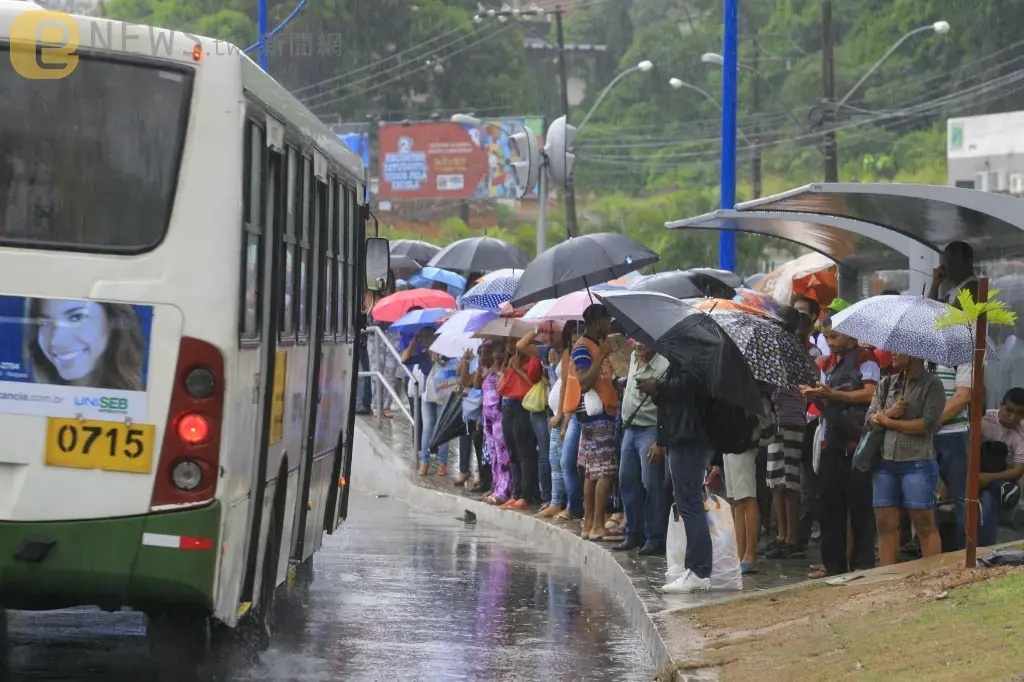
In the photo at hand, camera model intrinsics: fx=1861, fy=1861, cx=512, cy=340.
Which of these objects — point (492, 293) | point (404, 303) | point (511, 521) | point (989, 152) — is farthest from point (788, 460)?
point (989, 152)

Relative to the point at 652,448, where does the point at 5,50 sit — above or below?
above

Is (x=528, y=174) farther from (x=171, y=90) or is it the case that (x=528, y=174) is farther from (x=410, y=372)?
(x=171, y=90)

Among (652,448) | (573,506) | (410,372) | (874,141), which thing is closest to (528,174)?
(410,372)

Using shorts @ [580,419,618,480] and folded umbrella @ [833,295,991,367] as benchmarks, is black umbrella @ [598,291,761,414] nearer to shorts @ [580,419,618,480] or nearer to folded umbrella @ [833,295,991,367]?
folded umbrella @ [833,295,991,367]

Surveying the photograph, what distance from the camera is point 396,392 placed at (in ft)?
85.3

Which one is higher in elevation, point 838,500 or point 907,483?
point 907,483

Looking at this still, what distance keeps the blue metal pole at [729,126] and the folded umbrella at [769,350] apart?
11562 millimetres

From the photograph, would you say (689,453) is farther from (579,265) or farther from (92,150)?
(92,150)

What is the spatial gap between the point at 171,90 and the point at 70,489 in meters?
1.69

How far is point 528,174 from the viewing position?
2370 cm

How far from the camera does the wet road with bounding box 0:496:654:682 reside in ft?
32.1

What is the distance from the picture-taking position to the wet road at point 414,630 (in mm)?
9773

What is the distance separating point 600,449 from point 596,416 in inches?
11.3

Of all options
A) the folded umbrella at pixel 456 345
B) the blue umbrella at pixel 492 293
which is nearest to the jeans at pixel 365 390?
the blue umbrella at pixel 492 293
